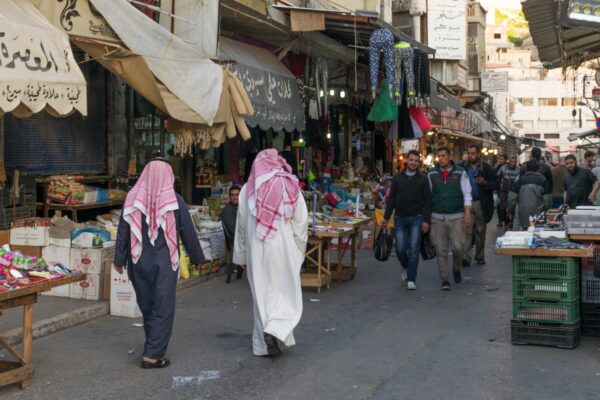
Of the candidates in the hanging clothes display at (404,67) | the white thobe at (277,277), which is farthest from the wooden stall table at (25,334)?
the hanging clothes display at (404,67)

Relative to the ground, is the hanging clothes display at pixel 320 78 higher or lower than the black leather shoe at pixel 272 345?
higher

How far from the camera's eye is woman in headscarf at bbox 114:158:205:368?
6.05 meters

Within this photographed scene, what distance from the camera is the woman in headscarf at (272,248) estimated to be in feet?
21.1

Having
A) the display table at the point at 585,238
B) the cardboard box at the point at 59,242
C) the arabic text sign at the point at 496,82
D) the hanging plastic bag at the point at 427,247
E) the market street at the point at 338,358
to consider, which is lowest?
the market street at the point at 338,358

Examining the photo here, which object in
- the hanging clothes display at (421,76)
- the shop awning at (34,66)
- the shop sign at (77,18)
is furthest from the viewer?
the hanging clothes display at (421,76)

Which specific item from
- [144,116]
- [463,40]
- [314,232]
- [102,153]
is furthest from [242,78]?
[463,40]

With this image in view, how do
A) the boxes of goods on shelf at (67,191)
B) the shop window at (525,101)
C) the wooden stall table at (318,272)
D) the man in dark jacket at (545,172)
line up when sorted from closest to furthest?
the wooden stall table at (318,272)
the boxes of goods on shelf at (67,191)
the man in dark jacket at (545,172)
the shop window at (525,101)

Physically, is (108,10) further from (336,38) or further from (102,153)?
(336,38)

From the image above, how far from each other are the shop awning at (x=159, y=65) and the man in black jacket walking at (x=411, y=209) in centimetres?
266

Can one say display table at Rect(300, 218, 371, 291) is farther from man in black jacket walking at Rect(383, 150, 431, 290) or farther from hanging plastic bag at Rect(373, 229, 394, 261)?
man in black jacket walking at Rect(383, 150, 431, 290)

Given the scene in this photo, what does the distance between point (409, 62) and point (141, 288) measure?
9.34m

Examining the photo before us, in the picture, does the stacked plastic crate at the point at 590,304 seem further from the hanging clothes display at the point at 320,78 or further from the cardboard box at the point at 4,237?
the hanging clothes display at the point at 320,78

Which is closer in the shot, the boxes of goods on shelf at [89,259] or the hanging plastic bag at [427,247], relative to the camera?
the boxes of goods on shelf at [89,259]

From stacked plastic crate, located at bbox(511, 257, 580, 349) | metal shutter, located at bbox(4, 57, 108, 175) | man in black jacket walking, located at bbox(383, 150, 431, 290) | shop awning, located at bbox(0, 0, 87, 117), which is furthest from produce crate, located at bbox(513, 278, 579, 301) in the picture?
metal shutter, located at bbox(4, 57, 108, 175)
